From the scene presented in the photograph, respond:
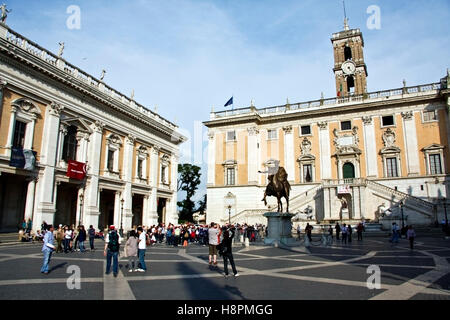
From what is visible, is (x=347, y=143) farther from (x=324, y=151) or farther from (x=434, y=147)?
(x=434, y=147)

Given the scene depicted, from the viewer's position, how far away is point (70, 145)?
2833 centimetres

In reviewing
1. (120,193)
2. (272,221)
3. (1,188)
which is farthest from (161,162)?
(272,221)

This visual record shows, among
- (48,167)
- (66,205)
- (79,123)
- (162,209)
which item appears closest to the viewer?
(48,167)

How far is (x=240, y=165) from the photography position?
149 feet

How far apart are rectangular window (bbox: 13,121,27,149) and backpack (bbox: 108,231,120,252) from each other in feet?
58.3

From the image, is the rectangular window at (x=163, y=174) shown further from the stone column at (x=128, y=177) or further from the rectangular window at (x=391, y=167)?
the rectangular window at (x=391, y=167)

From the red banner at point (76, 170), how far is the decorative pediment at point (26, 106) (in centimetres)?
484

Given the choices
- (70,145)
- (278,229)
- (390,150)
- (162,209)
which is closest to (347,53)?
(390,150)

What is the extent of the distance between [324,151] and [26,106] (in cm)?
3334

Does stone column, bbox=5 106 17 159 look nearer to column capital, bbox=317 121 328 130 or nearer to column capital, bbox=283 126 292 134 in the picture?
column capital, bbox=283 126 292 134

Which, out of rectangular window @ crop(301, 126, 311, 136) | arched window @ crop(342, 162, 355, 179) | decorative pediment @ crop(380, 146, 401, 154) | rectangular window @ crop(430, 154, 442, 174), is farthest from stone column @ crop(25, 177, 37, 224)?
rectangular window @ crop(430, 154, 442, 174)

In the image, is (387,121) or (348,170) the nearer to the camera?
(387,121)

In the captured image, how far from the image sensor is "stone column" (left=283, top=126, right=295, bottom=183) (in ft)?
143
